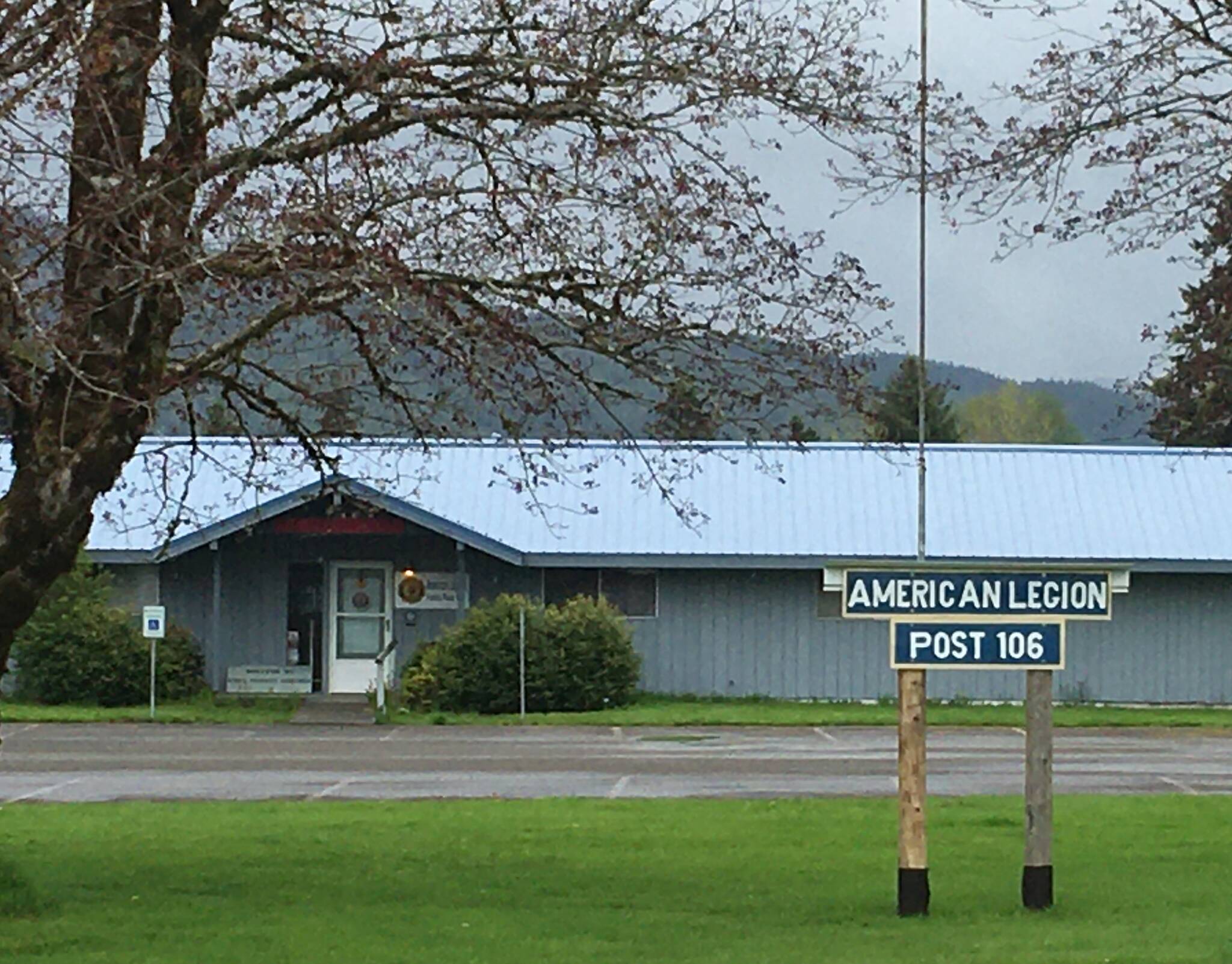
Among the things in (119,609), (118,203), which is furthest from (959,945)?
(119,609)

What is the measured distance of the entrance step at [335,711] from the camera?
32062 millimetres

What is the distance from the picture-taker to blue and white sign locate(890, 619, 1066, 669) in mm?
11492

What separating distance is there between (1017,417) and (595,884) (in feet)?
356

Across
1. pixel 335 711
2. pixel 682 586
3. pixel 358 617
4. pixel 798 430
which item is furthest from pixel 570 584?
pixel 798 430

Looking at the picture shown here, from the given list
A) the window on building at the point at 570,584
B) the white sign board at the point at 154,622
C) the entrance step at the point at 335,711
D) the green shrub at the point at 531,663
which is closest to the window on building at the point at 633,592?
the window on building at the point at 570,584

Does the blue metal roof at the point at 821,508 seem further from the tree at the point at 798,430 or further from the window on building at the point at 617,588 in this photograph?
the tree at the point at 798,430

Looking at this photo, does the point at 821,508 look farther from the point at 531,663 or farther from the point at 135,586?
the point at 135,586

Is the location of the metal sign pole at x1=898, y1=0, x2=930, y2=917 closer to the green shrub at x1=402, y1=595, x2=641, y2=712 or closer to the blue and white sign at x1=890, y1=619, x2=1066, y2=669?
the blue and white sign at x1=890, y1=619, x2=1066, y2=669

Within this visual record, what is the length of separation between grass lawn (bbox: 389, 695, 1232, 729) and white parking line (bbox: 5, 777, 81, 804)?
9.93m

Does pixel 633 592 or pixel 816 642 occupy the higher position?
pixel 633 592

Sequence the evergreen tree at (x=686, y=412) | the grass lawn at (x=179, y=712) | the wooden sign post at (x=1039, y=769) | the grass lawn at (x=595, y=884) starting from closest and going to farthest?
the grass lawn at (x=595, y=884) < the evergreen tree at (x=686, y=412) < the wooden sign post at (x=1039, y=769) < the grass lawn at (x=179, y=712)

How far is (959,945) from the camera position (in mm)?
10547

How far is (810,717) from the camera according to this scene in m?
32.7

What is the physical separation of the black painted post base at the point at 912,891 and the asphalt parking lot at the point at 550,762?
868cm
